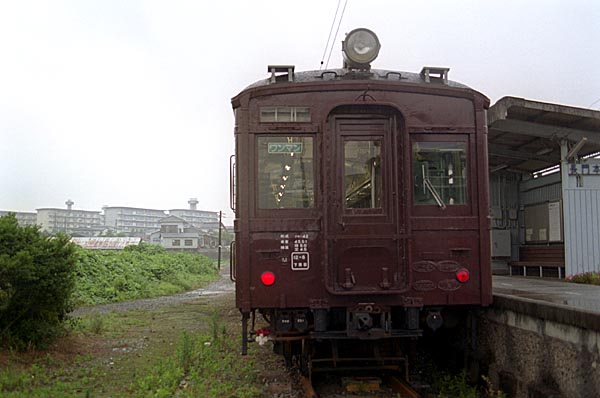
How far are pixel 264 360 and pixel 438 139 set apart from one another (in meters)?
3.97

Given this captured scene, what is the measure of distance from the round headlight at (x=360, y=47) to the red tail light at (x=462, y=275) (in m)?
2.47

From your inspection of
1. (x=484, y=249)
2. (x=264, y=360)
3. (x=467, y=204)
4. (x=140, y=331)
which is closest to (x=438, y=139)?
(x=467, y=204)

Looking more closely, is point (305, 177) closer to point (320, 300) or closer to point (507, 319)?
point (320, 300)

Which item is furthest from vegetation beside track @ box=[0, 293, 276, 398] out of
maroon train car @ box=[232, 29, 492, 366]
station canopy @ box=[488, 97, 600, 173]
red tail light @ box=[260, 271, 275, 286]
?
station canopy @ box=[488, 97, 600, 173]

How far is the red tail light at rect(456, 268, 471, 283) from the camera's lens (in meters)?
6.07

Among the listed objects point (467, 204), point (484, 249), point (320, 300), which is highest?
point (467, 204)

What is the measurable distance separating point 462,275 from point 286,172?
2107 millimetres

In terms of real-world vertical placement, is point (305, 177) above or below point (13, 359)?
above

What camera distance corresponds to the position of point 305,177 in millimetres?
6141

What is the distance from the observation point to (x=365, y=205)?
20.2ft

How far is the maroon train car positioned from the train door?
0.03 feet

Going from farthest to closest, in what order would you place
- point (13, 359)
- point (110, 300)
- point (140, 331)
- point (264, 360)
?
1. point (110, 300)
2. point (140, 331)
3. point (264, 360)
4. point (13, 359)

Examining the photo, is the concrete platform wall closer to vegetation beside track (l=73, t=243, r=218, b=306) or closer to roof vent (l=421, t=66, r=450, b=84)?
roof vent (l=421, t=66, r=450, b=84)

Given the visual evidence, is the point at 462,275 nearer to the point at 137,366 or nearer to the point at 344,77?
the point at 344,77
